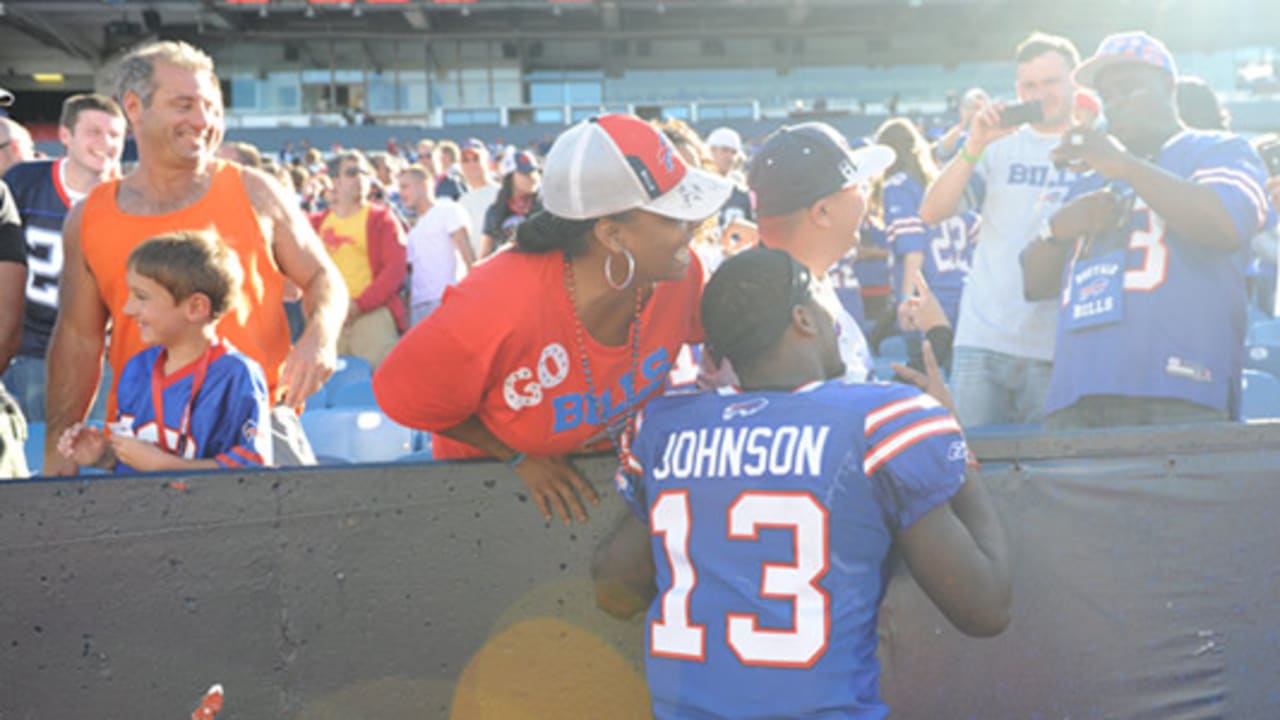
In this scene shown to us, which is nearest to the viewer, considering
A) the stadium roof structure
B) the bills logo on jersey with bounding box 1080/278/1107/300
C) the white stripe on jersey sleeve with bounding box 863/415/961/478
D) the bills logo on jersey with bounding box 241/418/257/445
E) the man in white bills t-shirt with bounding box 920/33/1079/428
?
the white stripe on jersey sleeve with bounding box 863/415/961/478

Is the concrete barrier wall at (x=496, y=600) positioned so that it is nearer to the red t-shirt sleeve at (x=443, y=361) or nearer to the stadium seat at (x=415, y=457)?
the stadium seat at (x=415, y=457)

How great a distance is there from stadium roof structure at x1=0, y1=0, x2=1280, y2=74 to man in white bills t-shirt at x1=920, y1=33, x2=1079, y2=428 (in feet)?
136

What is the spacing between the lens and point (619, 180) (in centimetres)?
234

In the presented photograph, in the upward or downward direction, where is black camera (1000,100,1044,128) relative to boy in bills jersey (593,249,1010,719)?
upward

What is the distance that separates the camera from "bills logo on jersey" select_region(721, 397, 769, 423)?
6.56ft

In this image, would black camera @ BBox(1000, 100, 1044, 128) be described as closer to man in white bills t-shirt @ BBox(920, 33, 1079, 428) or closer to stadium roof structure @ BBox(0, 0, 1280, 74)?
man in white bills t-shirt @ BBox(920, 33, 1079, 428)

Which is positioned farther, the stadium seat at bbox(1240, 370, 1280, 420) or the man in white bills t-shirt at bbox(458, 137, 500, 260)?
the man in white bills t-shirt at bbox(458, 137, 500, 260)

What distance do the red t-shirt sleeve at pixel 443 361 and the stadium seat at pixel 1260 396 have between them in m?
3.59

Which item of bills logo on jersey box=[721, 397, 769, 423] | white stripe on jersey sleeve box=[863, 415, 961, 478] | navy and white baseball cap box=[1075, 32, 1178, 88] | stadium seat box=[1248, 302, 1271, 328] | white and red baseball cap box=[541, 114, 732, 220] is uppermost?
navy and white baseball cap box=[1075, 32, 1178, 88]

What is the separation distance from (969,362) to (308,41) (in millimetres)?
46536

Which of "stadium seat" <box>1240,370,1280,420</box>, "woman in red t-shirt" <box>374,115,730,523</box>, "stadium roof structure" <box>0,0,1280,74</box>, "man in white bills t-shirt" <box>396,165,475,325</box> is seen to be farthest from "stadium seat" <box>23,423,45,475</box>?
"stadium roof structure" <box>0,0,1280,74</box>

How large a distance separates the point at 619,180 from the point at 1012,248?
8.33 feet

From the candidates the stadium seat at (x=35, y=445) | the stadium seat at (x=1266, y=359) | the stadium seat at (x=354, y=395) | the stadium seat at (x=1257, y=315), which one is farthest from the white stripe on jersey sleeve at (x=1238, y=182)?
the stadium seat at (x=1257, y=315)

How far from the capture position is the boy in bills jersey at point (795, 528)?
1.92 m
